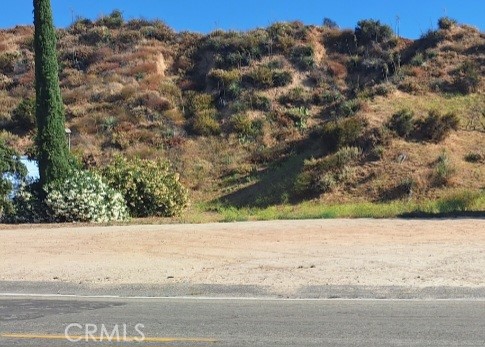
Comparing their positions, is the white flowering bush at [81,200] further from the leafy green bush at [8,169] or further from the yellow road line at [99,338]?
the yellow road line at [99,338]

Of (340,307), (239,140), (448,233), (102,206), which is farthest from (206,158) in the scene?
(340,307)

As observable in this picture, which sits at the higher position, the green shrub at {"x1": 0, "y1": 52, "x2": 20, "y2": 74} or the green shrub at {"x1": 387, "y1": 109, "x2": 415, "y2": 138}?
the green shrub at {"x1": 0, "y1": 52, "x2": 20, "y2": 74}

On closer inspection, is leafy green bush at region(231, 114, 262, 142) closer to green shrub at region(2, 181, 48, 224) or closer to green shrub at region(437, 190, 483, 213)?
green shrub at region(437, 190, 483, 213)

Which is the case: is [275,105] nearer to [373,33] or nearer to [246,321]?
[373,33]

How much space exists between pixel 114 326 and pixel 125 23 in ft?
198

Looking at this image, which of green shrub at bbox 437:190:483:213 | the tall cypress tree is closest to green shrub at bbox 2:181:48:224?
the tall cypress tree

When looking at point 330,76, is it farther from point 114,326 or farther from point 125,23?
point 114,326

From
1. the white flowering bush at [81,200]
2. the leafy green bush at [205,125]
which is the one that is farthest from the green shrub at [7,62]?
the white flowering bush at [81,200]

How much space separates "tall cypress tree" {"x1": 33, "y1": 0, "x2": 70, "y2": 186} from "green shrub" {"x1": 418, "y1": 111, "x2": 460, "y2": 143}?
18920 mm

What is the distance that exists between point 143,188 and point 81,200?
10.0 ft

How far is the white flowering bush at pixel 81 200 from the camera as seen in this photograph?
23828 mm

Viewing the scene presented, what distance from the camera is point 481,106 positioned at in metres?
40.8

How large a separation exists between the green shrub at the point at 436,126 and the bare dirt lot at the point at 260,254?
1395 cm

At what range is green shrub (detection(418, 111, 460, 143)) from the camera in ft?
114
